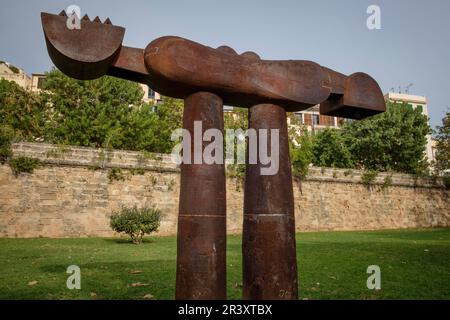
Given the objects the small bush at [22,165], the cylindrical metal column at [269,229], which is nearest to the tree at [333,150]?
the small bush at [22,165]

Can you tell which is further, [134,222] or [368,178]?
[368,178]

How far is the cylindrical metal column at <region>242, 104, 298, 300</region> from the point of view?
2982 mm

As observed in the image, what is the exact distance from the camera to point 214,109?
10.1 feet

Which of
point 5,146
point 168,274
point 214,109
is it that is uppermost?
point 5,146

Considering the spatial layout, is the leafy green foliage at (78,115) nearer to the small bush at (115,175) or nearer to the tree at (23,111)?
the tree at (23,111)

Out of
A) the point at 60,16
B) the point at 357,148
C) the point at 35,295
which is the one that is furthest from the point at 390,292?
the point at 357,148

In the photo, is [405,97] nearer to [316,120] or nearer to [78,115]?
[316,120]

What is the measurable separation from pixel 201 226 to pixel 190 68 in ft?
4.22

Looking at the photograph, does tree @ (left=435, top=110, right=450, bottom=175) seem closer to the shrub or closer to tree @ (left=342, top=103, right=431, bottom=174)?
tree @ (left=342, top=103, right=431, bottom=174)

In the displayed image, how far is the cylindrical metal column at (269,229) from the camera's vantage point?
117 inches

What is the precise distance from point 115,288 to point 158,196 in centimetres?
1261

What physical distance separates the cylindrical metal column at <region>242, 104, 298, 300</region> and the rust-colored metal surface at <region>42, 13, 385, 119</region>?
25cm

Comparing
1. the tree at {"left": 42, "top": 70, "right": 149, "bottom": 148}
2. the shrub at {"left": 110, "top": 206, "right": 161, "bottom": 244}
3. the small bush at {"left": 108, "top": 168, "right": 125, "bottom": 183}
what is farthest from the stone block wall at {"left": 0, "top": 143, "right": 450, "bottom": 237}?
the tree at {"left": 42, "top": 70, "right": 149, "bottom": 148}

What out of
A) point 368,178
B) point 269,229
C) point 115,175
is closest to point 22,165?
point 115,175
